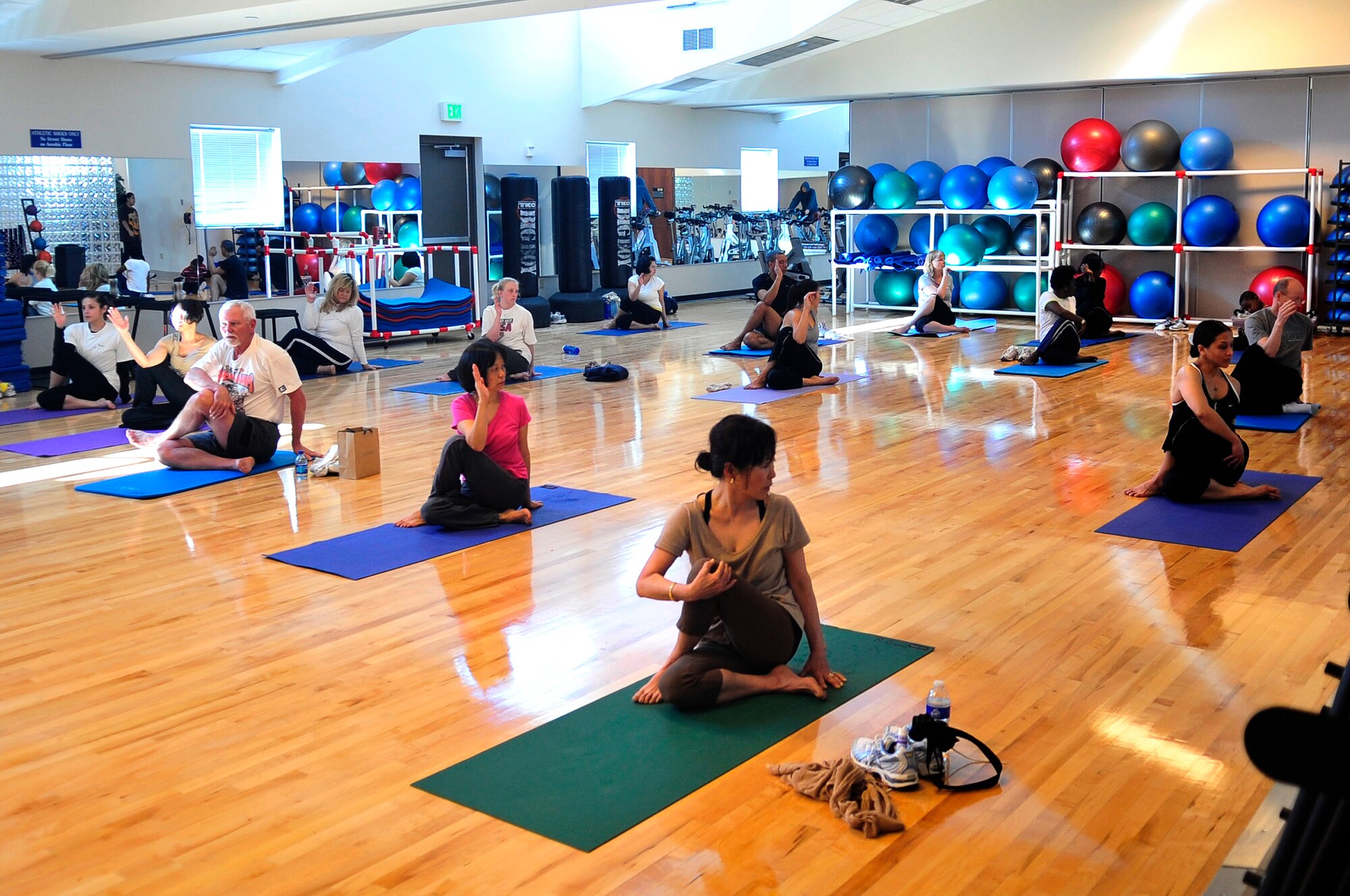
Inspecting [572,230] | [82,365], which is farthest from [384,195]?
[82,365]

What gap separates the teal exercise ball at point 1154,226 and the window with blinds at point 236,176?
845cm

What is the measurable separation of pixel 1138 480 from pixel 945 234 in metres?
8.07

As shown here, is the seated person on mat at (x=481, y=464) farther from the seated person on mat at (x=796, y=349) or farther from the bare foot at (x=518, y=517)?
the seated person on mat at (x=796, y=349)

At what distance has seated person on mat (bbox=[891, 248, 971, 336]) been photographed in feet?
40.1

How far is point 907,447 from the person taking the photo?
6691 mm

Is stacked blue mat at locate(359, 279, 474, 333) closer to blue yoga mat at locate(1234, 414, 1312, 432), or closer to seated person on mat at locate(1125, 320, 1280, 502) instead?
blue yoga mat at locate(1234, 414, 1312, 432)

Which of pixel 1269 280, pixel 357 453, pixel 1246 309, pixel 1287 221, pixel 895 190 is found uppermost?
pixel 895 190

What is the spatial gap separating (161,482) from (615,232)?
29.9 feet

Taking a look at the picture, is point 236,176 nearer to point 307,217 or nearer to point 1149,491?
point 307,217

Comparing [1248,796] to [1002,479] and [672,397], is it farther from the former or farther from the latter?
[672,397]

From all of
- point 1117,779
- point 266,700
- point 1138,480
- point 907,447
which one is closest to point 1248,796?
point 1117,779

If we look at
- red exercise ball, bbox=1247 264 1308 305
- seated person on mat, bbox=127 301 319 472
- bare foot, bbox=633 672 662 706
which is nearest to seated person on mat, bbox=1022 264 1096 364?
red exercise ball, bbox=1247 264 1308 305

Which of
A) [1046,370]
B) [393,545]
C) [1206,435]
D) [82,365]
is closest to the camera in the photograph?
[393,545]

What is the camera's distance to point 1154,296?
12.5 metres
